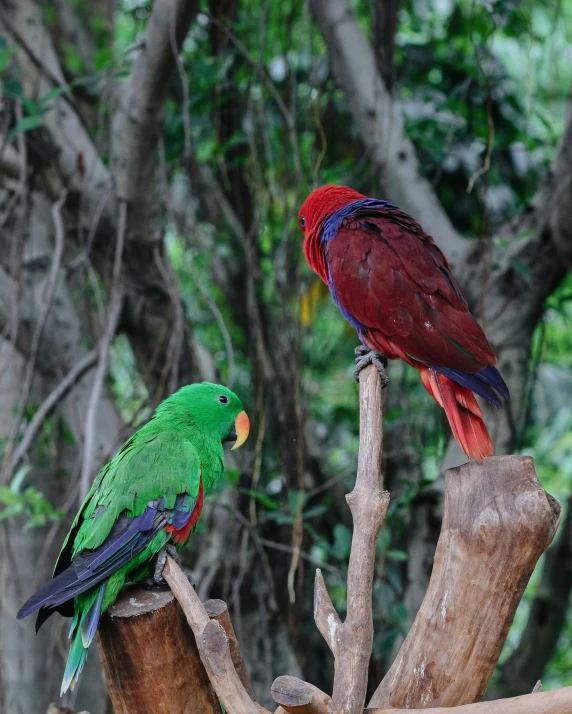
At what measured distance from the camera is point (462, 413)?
2180mm

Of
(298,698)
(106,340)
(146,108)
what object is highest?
(146,108)

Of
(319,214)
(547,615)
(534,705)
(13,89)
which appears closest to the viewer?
(534,705)

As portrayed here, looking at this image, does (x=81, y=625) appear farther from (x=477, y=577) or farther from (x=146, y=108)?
(x=146, y=108)

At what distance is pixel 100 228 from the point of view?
3.68 m

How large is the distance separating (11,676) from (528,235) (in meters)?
2.96

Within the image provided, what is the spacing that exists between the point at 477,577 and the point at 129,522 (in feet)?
2.68

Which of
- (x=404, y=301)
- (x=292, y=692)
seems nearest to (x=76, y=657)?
(x=292, y=692)

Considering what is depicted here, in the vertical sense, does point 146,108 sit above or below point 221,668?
above

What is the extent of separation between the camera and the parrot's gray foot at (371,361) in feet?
7.73

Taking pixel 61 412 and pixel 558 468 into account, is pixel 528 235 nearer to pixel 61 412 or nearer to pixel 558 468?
pixel 558 468

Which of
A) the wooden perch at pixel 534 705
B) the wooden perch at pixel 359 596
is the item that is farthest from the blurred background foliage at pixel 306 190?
the wooden perch at pixel 534 705

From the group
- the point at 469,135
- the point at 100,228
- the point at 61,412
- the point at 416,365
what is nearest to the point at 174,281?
the point at 100,228

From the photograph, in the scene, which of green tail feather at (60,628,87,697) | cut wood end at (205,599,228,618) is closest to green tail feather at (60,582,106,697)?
green tail feather at (60,628,87,697)

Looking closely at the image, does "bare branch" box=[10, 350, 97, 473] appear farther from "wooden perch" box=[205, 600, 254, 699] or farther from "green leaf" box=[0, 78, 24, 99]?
"wooden perch" box=[205, 600, 254, 699]
